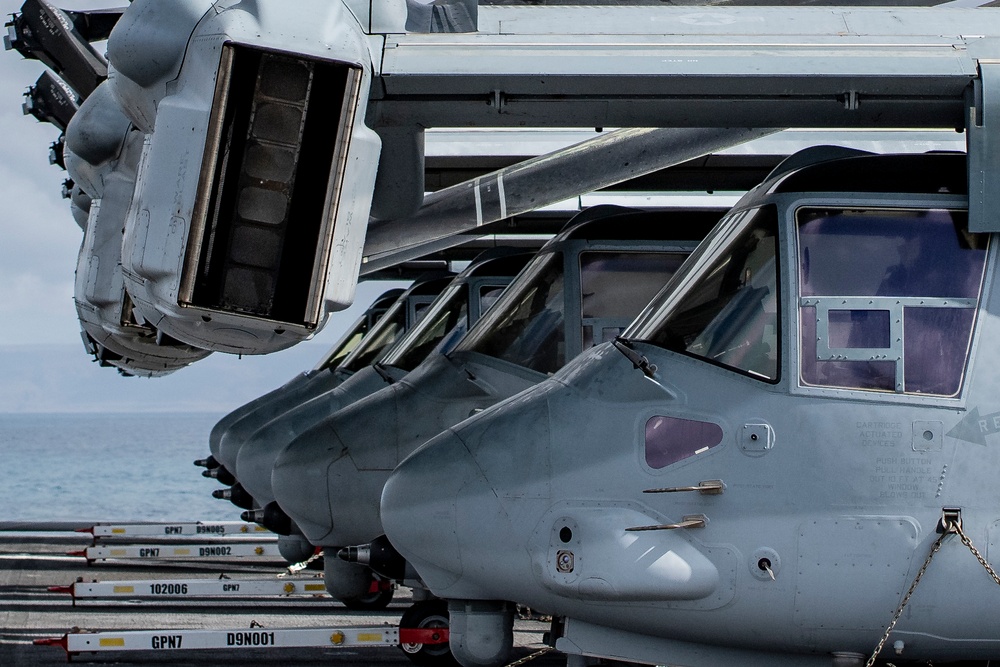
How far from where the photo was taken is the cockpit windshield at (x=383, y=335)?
513 inches

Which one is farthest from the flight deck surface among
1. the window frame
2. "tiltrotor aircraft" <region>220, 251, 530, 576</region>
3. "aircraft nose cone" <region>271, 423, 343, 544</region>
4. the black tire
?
the window frame

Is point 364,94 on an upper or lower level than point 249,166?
upper

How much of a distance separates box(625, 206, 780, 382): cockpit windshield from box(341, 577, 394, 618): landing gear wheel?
6067 mm

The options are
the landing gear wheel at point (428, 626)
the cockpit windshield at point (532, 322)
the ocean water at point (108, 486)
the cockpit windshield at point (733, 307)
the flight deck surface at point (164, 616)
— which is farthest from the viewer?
the ocean water at point (108, 486)

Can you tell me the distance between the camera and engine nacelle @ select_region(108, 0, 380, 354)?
20.7ft

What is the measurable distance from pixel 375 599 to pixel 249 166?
6393 millimetres

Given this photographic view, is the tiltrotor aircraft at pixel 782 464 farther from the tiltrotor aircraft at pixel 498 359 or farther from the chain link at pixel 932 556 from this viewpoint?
the tiltrotor aircraft at pixel 498 359

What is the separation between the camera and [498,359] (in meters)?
8.63

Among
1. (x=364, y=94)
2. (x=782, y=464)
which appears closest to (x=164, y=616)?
(x=364, y=94)

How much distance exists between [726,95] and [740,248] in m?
0.69

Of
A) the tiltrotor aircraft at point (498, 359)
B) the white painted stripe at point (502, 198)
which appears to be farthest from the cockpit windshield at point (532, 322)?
the white painted stripe at point (502, 198)

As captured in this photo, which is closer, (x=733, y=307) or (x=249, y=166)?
(x=733, y=307)

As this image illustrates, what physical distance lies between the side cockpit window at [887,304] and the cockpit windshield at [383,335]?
710 centimetres

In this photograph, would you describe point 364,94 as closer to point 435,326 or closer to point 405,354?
point 435,326
